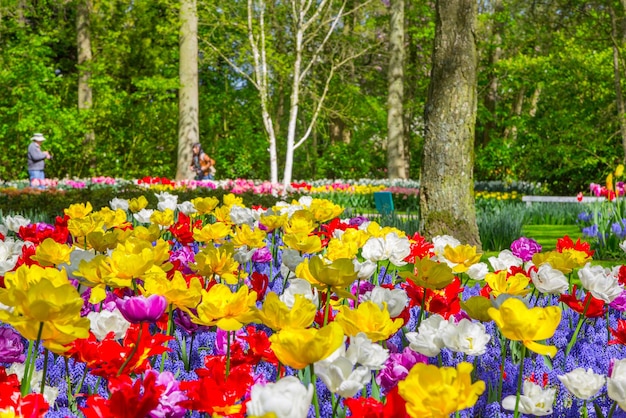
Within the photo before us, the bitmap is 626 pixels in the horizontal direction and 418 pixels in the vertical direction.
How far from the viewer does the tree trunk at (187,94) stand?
16066 millimetres

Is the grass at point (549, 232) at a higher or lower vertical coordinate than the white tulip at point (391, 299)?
lower

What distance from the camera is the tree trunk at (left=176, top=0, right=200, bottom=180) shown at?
52.7ft

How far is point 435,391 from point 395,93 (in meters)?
19.6

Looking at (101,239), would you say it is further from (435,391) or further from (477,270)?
(435,391)

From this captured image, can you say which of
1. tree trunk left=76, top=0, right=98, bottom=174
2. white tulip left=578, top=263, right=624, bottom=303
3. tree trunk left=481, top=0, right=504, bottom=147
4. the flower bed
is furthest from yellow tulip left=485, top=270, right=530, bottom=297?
tree trunk left=481, top=0, right=504, bottom=147

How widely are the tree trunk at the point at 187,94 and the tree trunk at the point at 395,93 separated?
20.4 feet

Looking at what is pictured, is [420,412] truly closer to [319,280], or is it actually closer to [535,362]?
[319,280]

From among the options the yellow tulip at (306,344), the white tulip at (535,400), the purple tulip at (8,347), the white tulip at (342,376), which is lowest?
the white tulip at (535,400)

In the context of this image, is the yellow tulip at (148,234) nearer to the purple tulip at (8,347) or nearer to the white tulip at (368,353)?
the purple tulip at (8,347)

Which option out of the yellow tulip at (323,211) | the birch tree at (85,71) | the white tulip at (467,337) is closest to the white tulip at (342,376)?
the white tulip at (467,337)

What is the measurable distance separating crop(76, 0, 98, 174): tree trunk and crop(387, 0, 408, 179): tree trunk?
337 inches

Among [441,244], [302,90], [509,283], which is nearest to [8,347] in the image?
[509,283]

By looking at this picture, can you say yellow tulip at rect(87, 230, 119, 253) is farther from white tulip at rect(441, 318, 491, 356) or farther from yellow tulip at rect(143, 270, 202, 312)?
white tulip at rect(441, 318, 491, 356)

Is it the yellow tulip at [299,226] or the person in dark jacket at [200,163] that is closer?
the yellow tulip at [299,226]
